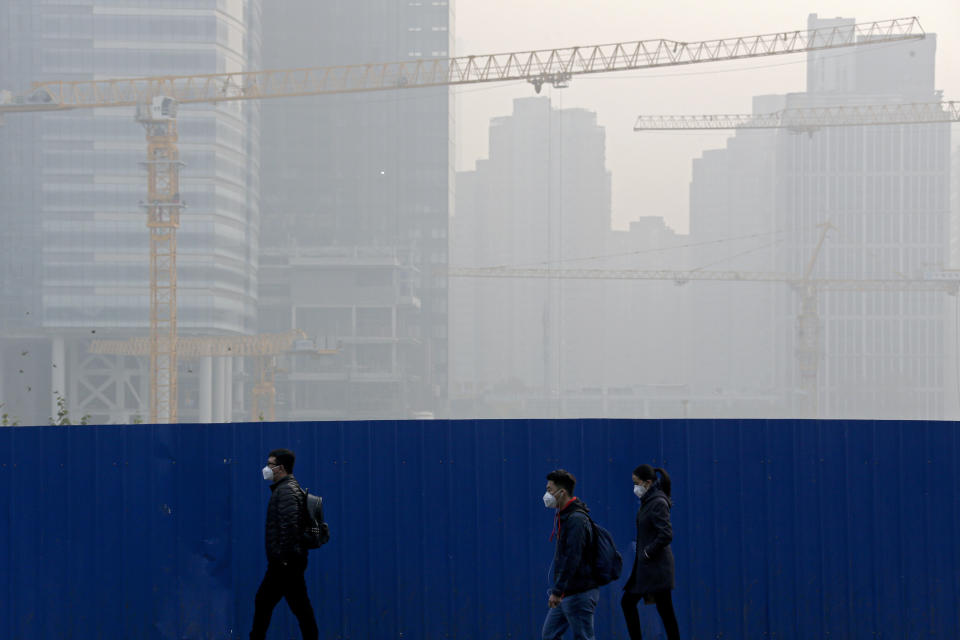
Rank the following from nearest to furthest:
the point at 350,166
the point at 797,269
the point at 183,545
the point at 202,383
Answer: the point at 183,545 < the point at 202,383 < the point at 350,166 < the point at 797,269

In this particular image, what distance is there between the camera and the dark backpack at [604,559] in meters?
6.79

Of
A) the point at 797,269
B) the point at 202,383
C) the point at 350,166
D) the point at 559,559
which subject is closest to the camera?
the point at 559,559

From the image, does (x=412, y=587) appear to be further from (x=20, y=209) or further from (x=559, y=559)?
(x=20, y=209)

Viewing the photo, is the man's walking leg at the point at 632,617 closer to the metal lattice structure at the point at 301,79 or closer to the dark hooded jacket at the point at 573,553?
the dark hooded jacket at the point at 573,553

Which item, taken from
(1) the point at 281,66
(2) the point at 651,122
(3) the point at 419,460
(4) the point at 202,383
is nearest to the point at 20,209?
(4) the point at 202,383

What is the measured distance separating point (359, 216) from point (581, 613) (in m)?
141

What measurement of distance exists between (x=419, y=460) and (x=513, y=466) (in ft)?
2.39

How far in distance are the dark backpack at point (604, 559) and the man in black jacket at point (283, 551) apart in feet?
6.31

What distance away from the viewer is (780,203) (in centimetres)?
18662

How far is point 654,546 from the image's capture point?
732cm

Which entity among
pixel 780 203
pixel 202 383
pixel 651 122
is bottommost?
pixel 202 383

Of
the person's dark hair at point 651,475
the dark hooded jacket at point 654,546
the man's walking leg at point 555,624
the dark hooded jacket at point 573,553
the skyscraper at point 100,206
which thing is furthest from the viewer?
the skyscraper at point 100,206

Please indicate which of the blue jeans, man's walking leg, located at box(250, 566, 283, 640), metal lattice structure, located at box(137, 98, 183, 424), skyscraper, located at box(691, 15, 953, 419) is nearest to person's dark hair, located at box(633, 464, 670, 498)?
the blue jeans

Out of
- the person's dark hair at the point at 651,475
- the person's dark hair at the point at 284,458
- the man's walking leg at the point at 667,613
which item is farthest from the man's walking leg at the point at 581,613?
the person's dark hair at the point at 284,458
